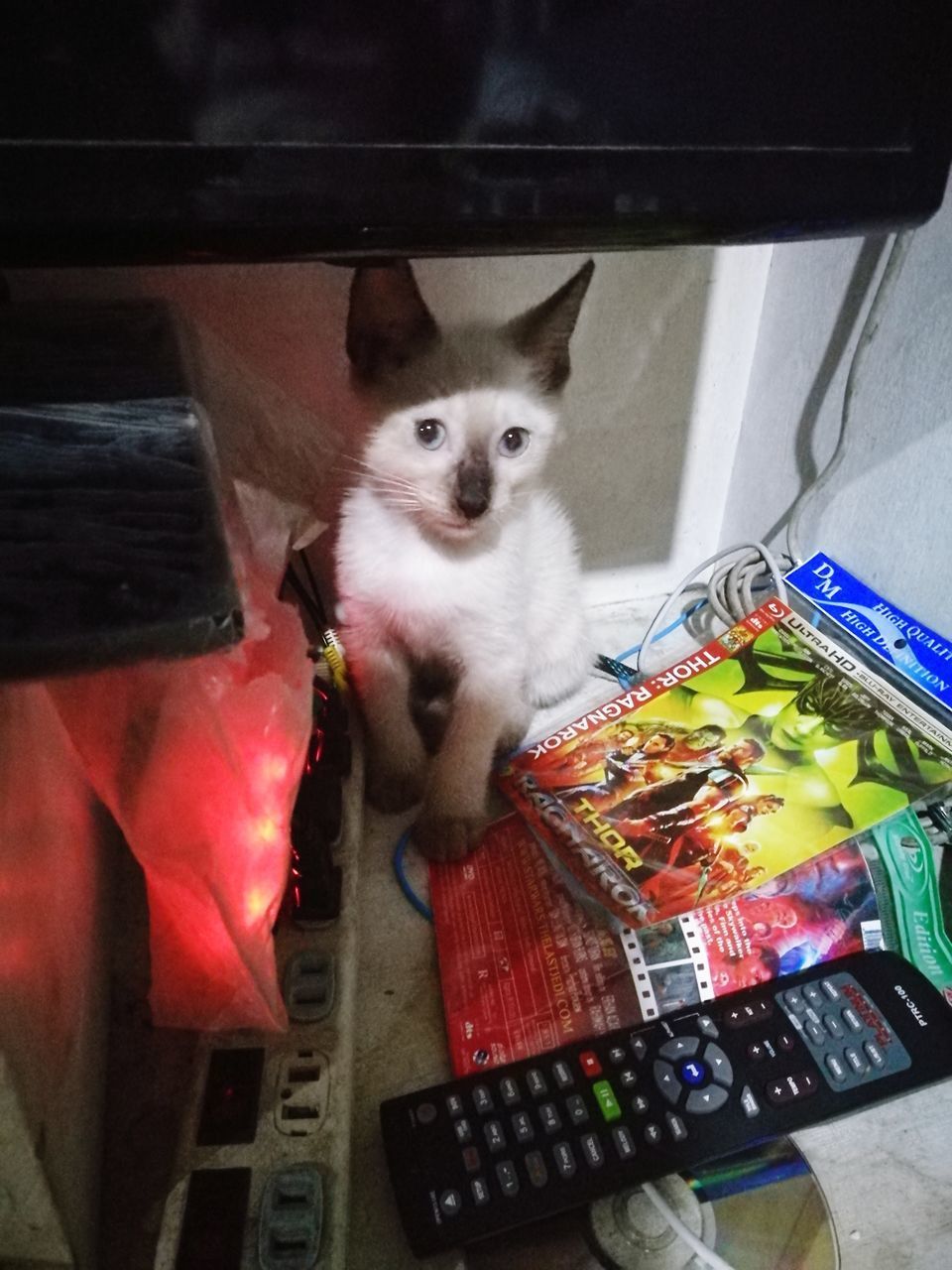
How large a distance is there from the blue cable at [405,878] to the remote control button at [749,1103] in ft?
0.79

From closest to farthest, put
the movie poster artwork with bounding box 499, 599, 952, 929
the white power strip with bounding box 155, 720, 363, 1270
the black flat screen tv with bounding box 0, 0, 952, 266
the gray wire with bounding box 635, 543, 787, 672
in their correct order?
the black flat screen tv with bounding box 0, 0, 952, 266
the white power strip with bounding box 155, 720, 363, 1270
the movie poster artwork with bounding box 499, 599, 952, 929
the gray wire with bounding box 635, 543, 787, 672

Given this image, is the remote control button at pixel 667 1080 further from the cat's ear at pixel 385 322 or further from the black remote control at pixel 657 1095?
the cat's ear at pixel 385 322

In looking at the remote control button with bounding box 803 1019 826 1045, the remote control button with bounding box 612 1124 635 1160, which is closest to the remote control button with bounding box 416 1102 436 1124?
the remote control button with bounding box 612 1124 635 1160

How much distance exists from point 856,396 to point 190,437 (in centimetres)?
61

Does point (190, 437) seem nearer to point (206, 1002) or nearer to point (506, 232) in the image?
point (506, 232)

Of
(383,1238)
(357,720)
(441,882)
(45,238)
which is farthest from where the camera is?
(357,720)

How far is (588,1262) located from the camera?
489 mm

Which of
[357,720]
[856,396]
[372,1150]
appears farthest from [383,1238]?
[856,396]

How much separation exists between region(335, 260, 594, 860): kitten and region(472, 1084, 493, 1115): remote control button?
7.5 inches

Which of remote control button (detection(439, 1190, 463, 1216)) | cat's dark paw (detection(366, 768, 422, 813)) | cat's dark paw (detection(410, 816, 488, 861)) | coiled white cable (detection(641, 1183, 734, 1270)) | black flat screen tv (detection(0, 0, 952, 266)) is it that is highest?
cat's dark paw (detection(366, 768, 422, 813))

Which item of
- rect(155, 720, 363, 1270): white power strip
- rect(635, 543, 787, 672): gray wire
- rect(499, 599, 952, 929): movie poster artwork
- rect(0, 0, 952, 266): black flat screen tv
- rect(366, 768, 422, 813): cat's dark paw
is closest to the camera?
rect(0, 0, 952, 266): black flat screen tv

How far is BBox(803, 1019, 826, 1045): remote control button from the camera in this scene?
0.56 metres

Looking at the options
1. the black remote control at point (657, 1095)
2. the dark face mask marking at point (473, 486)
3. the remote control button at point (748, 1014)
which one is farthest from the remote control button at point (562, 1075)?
the dark face mask marking at point (473, 486)

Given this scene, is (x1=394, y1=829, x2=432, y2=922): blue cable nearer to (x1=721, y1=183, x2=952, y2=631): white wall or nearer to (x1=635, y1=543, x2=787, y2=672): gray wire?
(x1=635, y1=543, x2=787, y2=672): gray wire
